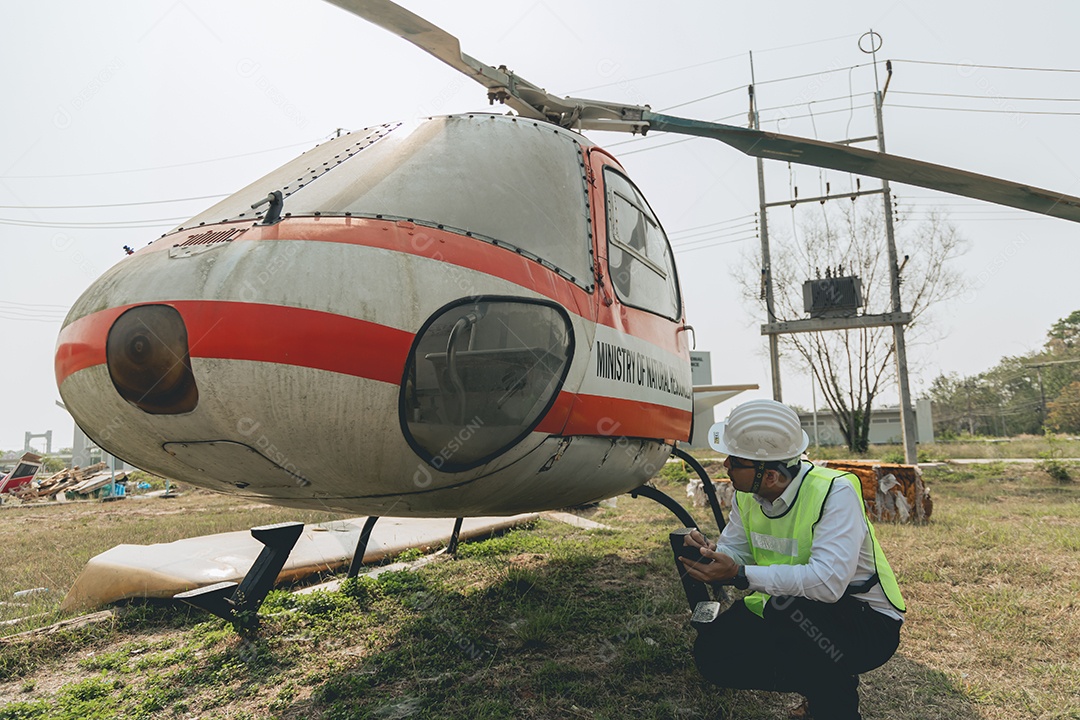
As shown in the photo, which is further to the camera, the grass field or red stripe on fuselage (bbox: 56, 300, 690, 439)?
the grass field

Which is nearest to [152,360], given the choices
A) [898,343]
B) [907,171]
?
[907,171]

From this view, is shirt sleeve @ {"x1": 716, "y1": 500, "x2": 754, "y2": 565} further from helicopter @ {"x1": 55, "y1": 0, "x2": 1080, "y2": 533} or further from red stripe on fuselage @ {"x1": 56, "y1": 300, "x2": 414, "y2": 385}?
red stripe on fuselage @ {"x1": 56, "y1": 300, "x2": 414, "y2": 385}

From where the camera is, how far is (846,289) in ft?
44.0

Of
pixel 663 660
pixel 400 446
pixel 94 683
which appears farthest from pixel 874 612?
pixel 94 683

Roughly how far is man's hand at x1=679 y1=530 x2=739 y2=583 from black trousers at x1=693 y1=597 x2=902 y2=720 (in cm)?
29

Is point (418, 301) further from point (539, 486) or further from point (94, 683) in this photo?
point (94, 683)

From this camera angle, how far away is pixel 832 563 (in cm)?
220

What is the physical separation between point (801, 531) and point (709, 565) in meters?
0.38

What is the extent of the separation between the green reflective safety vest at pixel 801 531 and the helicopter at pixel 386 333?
93cm

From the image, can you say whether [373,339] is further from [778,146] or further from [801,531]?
[778,146]

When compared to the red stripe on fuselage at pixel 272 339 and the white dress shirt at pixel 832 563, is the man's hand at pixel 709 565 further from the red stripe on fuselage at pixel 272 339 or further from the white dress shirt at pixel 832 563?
the red stripe on fuselage at pixel 272 339

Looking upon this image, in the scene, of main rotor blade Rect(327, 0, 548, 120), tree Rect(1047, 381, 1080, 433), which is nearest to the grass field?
main rotor blade Rect(327, 0, 548, 120)

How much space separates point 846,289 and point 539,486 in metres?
12.5

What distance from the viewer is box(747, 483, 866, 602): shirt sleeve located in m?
2.19
